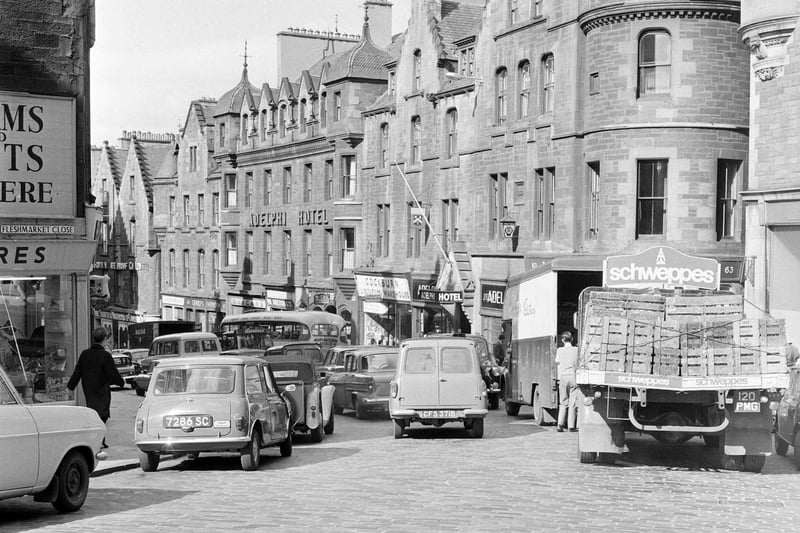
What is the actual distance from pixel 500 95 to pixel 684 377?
83.1 ft

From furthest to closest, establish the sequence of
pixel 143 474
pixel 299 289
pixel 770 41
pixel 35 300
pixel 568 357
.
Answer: pixel 299 289
pixel 770 41
pixel 568 357
pixel 35 300
pixel 143 474

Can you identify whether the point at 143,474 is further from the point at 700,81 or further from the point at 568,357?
the point at 700,81

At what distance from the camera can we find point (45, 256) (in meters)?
21.5

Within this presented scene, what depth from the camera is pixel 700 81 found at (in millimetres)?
33750

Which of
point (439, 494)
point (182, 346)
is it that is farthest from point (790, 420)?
point (182, 346)

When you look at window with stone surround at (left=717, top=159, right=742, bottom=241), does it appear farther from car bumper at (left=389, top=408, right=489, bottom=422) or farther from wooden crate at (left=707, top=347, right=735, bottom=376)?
wooden crate at (left=707, top=347, right=735, bottom=376)

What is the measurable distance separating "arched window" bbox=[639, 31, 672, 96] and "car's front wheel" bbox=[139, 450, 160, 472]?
20.7 m

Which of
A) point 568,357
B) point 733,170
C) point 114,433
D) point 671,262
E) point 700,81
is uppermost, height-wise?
point 700,81

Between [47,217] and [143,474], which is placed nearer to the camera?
[143,474]

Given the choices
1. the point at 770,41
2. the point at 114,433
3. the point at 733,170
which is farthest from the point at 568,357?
the point at 733,170

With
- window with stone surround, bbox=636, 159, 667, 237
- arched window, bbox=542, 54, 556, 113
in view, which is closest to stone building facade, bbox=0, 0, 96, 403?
window with stone surround, bbox=636, 159, 667, 237

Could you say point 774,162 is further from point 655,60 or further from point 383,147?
point 383,147

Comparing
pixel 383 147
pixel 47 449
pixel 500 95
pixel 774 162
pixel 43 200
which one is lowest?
pixel 47 449

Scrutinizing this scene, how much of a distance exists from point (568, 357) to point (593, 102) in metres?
13.5
